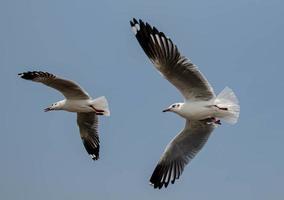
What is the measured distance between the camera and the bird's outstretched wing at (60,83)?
28.7 ft

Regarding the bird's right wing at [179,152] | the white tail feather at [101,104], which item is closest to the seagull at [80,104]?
the white tail feather at [101,104]

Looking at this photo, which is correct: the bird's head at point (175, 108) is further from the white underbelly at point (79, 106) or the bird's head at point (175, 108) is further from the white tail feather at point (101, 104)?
the white underbelly at point (79, 106)

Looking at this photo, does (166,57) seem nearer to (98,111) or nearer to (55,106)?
(98,111)

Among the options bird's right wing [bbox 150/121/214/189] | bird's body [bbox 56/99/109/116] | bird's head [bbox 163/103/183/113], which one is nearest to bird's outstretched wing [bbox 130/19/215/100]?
bird's head [bbox 163/103/183/113]

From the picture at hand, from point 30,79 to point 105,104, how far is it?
1228mm

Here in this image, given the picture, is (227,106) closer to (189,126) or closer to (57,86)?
(189,126)

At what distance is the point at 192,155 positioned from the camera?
8.15 metres

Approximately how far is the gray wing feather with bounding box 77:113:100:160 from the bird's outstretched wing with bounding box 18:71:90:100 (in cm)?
91

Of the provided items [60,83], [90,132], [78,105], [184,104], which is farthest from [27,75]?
[184,104]

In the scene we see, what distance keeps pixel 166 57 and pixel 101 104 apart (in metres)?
2.48

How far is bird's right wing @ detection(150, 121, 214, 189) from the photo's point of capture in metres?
8.07

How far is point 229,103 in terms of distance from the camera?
734 centimetres

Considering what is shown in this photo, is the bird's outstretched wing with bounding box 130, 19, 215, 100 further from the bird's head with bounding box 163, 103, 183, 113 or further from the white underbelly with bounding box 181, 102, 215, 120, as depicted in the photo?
the bird's head with bounding box 163, 103, 183, 113

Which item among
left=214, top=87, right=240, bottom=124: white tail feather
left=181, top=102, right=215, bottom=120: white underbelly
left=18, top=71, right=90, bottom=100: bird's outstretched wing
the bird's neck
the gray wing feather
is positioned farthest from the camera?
the gray wing feather
